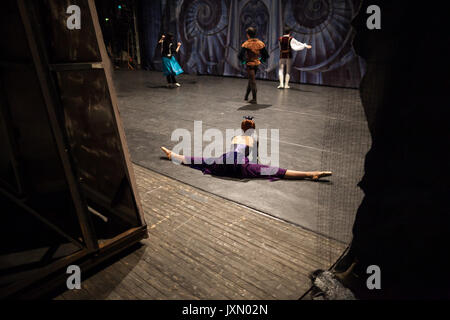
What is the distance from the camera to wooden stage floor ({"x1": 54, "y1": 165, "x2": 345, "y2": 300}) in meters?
2.05

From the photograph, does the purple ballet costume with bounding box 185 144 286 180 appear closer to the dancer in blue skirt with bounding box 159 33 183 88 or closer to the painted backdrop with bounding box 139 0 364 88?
the dancer in blue skirt with bounding box 159 33 183 88

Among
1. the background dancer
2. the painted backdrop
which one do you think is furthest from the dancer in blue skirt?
the painted backdrop

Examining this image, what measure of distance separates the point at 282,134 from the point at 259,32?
7.36 m

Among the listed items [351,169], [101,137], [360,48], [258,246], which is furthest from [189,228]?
[351,169]

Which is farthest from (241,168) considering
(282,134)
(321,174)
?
(282,134)

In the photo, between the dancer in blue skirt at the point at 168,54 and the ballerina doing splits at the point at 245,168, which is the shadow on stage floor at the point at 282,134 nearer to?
the ballerina doing splits at the point at 245,168

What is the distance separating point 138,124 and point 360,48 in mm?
5036

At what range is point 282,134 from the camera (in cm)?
539

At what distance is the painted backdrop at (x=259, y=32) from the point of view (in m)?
9.74

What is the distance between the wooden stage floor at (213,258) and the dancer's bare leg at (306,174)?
0.90m

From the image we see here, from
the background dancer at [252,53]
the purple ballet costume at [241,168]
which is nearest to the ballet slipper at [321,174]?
the purple ballet costume at [241,168]

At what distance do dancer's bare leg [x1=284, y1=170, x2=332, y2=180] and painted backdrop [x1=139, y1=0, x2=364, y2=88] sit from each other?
21.9 feet
